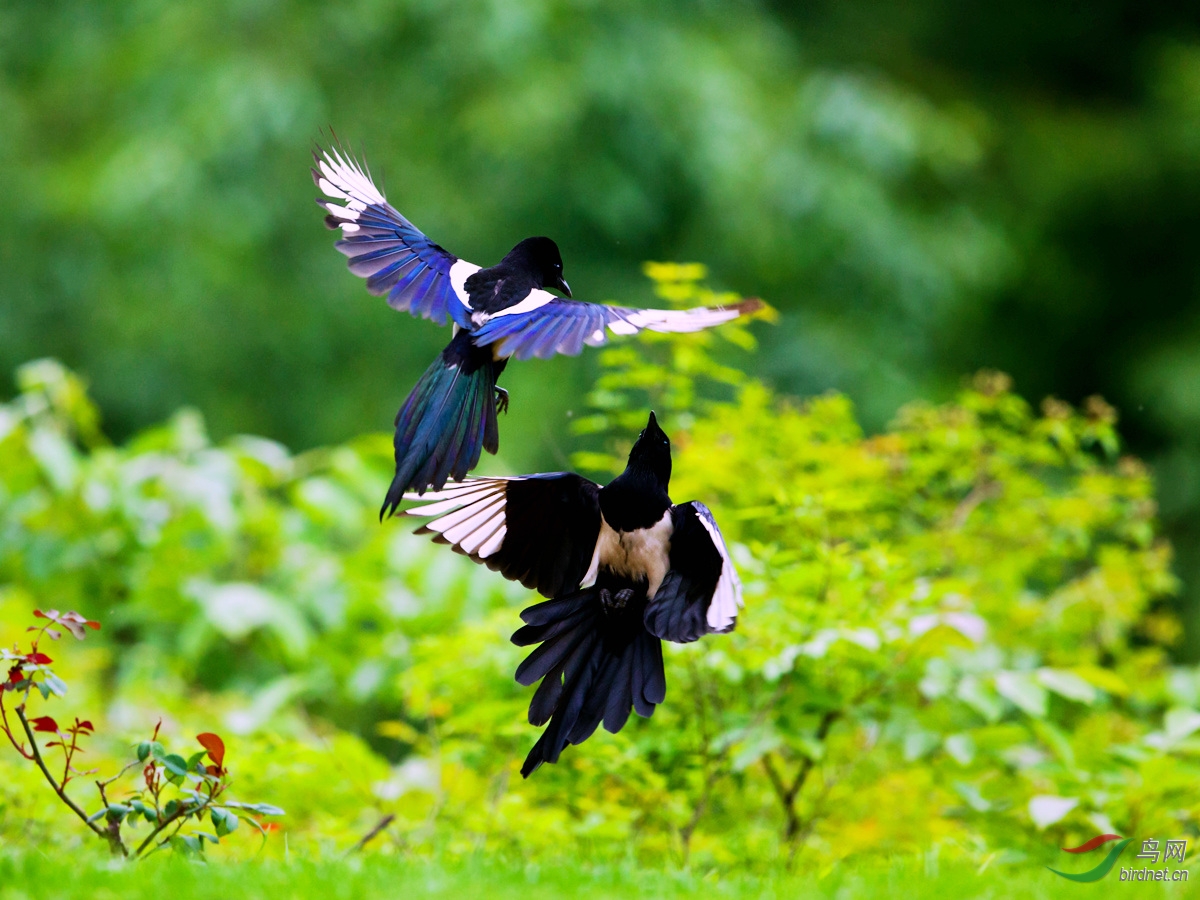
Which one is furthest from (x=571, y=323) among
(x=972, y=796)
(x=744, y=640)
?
(x=972, y=796)

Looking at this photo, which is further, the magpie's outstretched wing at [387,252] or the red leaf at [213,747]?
the red leaf at [213,747]

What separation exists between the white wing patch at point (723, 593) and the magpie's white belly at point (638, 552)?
91 millimetres

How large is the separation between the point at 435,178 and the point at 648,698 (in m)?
7.34

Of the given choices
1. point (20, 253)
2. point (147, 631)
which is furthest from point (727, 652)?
point (20, 253)

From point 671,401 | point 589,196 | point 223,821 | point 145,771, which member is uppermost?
point 589,196

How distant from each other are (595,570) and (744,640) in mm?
1021

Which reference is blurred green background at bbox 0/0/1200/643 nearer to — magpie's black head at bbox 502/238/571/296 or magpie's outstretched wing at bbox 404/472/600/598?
magpie's black head at bbox 502/238/571/296

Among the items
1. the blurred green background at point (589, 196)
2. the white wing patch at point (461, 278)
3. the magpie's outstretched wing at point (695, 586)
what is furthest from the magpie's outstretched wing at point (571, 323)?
the blurred green background at point (589, 196)

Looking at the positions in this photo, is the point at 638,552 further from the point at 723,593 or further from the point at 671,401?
the point at 671,401

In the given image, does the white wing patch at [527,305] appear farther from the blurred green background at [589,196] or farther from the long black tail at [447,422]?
the blurred green background at [589,196]

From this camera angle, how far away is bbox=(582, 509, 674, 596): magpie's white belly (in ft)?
7.07

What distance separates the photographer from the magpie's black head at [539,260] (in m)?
2.32

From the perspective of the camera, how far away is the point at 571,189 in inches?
330

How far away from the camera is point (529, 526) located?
2.23m
